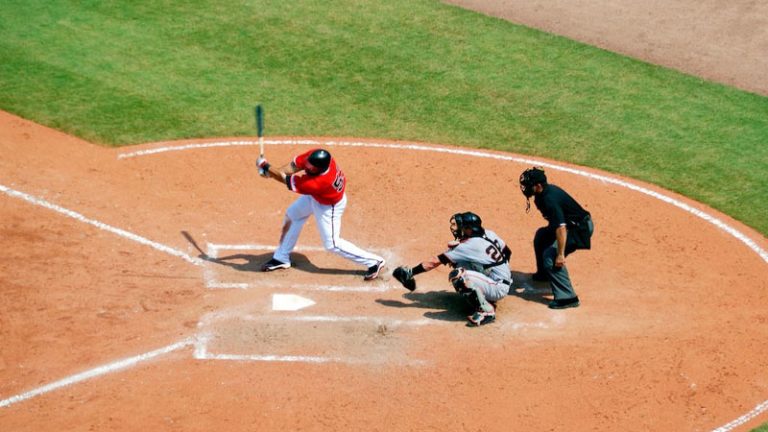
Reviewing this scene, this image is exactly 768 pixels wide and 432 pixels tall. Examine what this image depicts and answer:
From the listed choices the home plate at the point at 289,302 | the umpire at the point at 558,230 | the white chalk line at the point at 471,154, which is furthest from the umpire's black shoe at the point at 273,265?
the white chalk line at the point at 471,154

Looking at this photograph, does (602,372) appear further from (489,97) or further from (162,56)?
(162,56)

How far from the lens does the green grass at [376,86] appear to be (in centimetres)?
1598

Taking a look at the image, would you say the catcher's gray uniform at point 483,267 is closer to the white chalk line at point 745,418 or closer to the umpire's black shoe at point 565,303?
the umpire's black shoe at point 565,303

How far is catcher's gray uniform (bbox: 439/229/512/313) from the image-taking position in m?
11.4

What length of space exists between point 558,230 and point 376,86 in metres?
6.97

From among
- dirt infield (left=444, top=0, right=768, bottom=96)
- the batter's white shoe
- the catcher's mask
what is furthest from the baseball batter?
dirt infield (left=444, top=0, right=768, bottom=96)

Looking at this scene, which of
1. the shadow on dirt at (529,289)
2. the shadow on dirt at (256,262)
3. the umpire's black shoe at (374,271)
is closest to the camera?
the shadow on dirt at (529,289)

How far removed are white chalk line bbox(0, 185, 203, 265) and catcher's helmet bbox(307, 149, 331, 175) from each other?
1999mm

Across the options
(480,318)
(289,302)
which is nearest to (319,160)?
(289,302)

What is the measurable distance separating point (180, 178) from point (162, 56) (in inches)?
182

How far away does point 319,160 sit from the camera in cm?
1173

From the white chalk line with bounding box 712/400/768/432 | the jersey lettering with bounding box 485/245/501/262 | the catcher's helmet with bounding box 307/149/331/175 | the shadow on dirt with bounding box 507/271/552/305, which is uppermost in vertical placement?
the catcher's helmet with bounding box 307/149/331/175

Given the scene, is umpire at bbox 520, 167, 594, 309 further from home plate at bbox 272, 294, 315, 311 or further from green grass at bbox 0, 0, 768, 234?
green grass at bbox 0, 0, 768, 234

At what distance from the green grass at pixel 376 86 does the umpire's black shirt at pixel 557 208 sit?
352 cm
